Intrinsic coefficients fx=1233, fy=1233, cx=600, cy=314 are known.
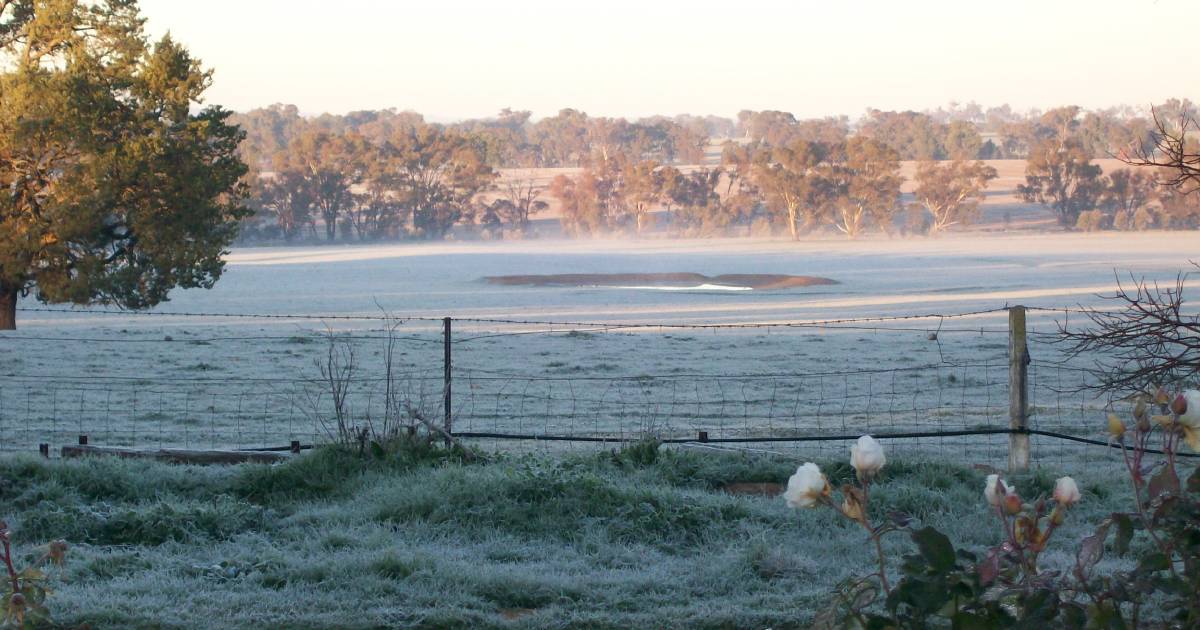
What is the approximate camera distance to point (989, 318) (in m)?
27.4

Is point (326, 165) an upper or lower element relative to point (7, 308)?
upper

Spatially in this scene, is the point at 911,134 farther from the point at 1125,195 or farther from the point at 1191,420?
the point at 1191,420

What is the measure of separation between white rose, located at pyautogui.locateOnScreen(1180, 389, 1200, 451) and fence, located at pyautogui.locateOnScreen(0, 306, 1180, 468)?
494cm

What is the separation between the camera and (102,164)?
25.1 metres

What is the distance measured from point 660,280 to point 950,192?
3766 centimetres

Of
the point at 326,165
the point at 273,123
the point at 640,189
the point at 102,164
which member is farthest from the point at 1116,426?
the point at 273,123

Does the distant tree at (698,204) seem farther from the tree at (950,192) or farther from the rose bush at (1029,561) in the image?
the rose bush at (1029,561)

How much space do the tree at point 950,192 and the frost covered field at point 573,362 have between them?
30611 mm

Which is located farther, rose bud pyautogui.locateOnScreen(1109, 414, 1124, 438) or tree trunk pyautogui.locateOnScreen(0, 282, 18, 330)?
tree trunk pyautogui.locateOnScreen(0, 282, 18, 330)

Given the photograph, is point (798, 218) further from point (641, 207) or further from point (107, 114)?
point (107, 114)

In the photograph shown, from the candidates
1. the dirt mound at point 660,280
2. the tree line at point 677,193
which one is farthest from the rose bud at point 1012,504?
the tree line at point 677,193

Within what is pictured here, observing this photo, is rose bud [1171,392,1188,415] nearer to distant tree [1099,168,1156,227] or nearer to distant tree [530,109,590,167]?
distant tree [1099,168,1156,227]

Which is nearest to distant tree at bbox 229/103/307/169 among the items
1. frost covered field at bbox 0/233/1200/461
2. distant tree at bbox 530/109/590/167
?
distant tree at bbox 530/109/590/167

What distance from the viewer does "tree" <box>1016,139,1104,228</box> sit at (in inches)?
2938
